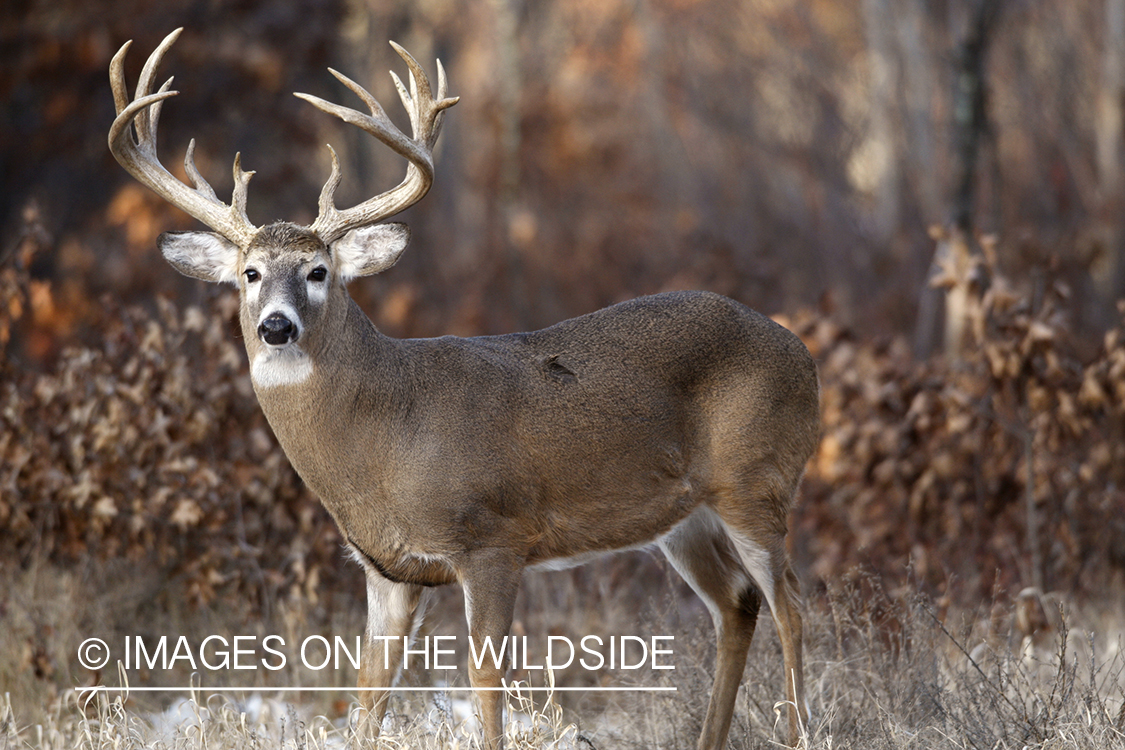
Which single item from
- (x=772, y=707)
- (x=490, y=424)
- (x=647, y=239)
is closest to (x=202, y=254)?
(x=490, y=424)

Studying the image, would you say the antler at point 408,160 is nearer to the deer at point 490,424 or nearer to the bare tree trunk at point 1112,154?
the deer at point 490,424

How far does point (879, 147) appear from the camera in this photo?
1584 centimetres

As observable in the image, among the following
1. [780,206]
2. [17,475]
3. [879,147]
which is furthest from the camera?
[780,206]

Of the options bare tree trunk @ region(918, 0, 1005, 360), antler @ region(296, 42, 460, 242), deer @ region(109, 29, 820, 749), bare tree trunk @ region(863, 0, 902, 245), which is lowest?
deer @ region(109, 29, 820, 749)

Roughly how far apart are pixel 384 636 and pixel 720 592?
127 cm

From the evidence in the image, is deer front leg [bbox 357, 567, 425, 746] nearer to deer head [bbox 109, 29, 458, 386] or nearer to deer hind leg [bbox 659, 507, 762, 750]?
deer head [bbox 109, 29, 458, 386]

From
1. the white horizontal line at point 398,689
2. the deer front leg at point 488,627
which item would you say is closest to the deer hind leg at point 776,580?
the white horizontal line at point 398,689

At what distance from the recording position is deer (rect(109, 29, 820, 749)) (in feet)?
14.4

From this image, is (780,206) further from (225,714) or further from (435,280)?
(225,714)

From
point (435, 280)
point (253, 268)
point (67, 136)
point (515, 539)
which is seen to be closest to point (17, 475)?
point (253, 268)

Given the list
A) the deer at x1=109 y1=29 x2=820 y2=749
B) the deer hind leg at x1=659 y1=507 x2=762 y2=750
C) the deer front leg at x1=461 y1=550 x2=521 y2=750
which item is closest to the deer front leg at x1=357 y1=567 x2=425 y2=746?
the deer at x1=109 y1=29 x2=820 y2=749

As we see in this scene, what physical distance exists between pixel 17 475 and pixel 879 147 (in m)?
11.7

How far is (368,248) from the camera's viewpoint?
183 inches

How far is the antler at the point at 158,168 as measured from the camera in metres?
4.59
